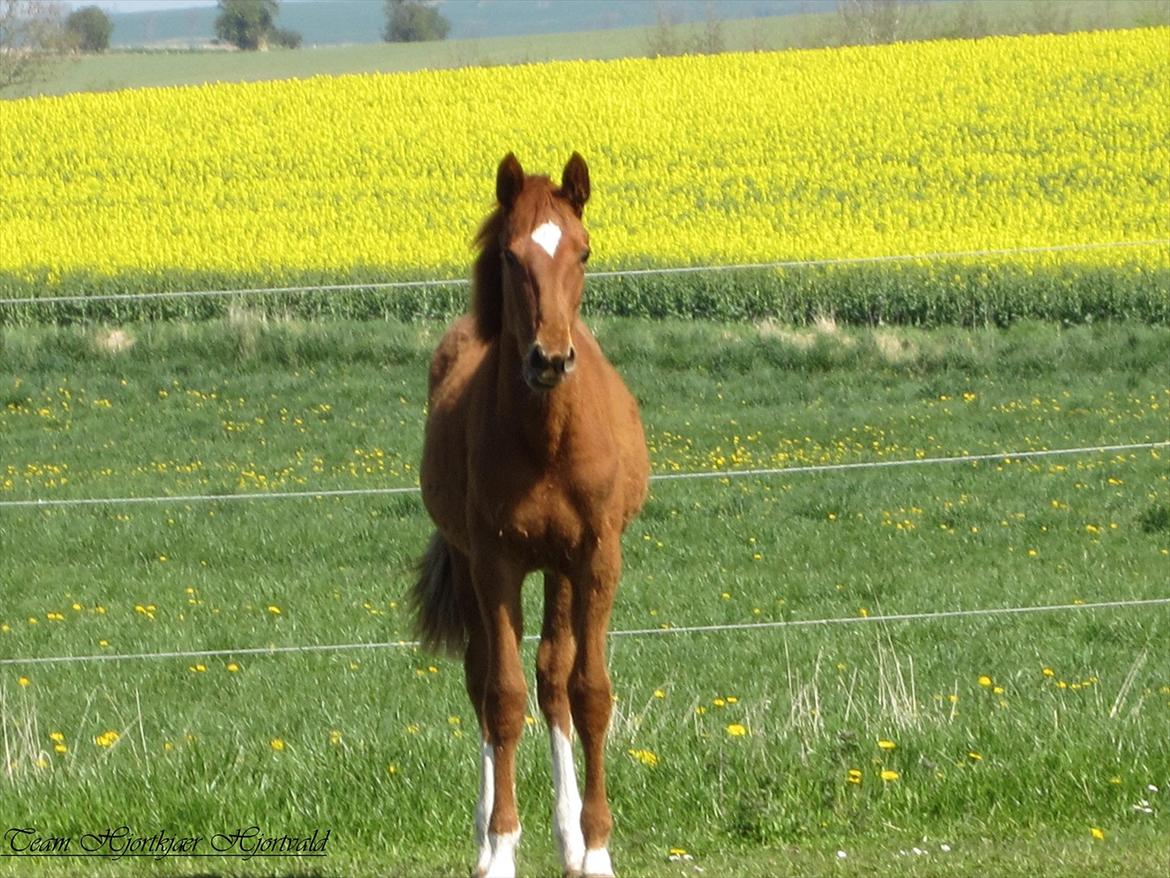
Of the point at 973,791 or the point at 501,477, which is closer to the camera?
the point at 501,477

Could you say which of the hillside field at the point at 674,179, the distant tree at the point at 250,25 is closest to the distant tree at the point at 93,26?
the distant tree at the point at 250,25

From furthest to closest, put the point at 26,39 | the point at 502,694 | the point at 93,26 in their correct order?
1. the point at 93,26
2. the point at 26,39
3. the point at 502,694

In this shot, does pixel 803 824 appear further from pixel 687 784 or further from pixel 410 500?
pixel 410 500

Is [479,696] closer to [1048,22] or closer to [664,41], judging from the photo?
[1048,22]

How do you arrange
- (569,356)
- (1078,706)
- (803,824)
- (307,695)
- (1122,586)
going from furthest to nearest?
(1122,586)
(307,695)
(1078,706)
(803,824)
(569,356)

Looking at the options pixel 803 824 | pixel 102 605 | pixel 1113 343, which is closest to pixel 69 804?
pixel 803 824

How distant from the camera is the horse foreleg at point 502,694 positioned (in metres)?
4.80

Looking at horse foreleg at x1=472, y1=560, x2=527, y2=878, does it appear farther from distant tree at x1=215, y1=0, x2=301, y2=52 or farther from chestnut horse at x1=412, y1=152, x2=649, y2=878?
distant tree at x1=215, y1=0, x2=301, y2=52

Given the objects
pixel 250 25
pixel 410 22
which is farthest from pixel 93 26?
pixel 410 22

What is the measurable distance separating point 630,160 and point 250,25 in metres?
52.5

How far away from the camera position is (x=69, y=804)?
578 centimetres

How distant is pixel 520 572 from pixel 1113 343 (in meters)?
15.2

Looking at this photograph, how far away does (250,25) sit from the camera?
75.8 meters

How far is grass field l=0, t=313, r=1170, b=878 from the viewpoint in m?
5.68
